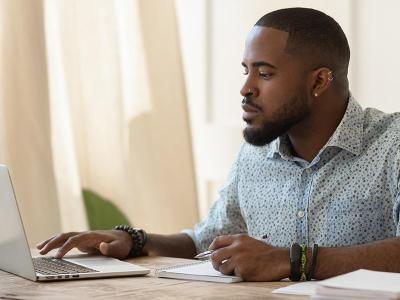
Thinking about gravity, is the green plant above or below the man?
below

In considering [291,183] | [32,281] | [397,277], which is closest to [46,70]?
[291,183]

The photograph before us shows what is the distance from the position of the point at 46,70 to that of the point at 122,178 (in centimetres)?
55

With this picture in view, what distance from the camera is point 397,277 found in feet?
4.53

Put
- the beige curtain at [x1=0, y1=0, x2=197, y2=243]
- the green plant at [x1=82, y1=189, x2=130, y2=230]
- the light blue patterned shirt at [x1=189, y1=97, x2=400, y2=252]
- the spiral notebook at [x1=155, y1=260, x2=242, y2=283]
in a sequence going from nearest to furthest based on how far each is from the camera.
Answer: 1. the spiral notebook at [x1=155, y1=260, x2=242, y2=283]
2. the light blue patterned shirt at [x1=189, y1=97, x2=400, y2=252]
3. the beige curtain at [x1=0, y1=0, x2=197, y2=243]
4. the green plant at [x1=82, y1=189, x2=130, y2=230]

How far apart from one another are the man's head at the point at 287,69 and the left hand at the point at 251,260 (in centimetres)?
44

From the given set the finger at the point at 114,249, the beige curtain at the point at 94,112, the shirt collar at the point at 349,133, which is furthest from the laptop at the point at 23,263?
the beige curtain at the point at 94,112

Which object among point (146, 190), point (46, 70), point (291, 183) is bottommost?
point (146, 190)

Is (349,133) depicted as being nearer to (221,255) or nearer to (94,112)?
(221,255)

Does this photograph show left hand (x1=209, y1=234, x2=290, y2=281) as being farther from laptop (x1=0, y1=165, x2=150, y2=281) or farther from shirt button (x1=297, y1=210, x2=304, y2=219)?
shirt button (x1=297, y1=210, x2=304, y2=219)

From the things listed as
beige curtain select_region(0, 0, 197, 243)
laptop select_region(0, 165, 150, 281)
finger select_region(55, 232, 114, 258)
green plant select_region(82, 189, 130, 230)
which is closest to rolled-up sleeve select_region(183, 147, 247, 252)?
finger select_region(55, 232, 114, 258)

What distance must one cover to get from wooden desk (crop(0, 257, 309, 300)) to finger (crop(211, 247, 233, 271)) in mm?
62

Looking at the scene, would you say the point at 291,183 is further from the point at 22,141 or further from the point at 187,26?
the point at 187,26

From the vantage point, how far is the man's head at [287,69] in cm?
198

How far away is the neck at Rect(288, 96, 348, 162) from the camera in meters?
2.04
